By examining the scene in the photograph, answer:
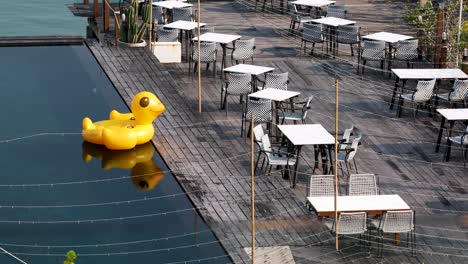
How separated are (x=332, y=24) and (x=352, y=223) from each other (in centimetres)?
920

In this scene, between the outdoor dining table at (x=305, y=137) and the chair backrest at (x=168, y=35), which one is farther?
the chair backrest at (x=168, y=35)

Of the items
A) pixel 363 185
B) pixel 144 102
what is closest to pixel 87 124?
pixel 144 102

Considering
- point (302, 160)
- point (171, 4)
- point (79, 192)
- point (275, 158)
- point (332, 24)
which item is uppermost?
point (332, 24)

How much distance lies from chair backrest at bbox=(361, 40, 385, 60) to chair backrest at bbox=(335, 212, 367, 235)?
25.5 feet

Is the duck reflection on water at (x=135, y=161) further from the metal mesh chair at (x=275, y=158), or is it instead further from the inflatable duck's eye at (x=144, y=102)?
the metal mesh chair at (x=275, y=158)

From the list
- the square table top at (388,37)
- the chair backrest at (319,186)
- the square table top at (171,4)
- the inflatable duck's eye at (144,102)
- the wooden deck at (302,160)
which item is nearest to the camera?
the wooden deck at (302,160)

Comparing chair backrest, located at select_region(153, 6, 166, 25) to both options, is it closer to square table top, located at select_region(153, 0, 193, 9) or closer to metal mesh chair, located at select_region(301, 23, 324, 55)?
square table top, located at select_region(153, 0, 193, 9)

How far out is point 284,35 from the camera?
2647cm

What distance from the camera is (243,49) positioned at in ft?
76.4

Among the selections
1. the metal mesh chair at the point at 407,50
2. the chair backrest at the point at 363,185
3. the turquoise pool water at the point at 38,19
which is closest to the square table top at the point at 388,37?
the metal mesh chair at the point at 407,50

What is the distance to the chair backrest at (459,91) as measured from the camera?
21.2 m

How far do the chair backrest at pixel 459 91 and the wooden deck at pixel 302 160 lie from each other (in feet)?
1.64

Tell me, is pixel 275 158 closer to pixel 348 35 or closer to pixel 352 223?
pixel 352 223

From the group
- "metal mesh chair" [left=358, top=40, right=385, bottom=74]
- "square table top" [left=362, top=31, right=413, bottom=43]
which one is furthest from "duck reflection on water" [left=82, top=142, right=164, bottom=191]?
"square table top" [left=362, top=31, right=413, bottom=43]
